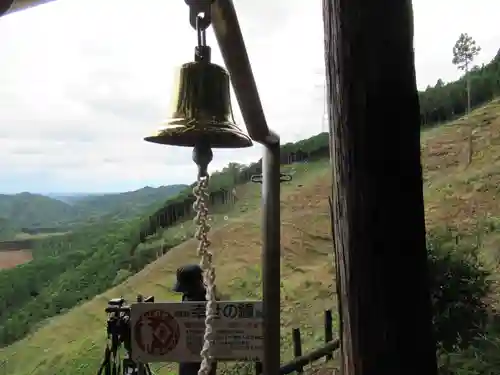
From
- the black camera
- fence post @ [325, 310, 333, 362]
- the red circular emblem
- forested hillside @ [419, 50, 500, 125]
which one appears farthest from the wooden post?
forested hillside @ [419, 50, 500, 125]

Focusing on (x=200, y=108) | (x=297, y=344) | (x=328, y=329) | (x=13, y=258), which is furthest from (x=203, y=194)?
(x=328, y=329)

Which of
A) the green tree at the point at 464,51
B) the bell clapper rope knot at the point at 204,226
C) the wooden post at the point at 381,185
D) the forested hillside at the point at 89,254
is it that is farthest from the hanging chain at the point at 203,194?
the green tree at the point at 464,51

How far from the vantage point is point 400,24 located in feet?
2.78

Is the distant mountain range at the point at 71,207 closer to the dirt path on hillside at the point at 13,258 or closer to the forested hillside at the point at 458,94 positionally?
the dirt path on hillside at the point at 13,258

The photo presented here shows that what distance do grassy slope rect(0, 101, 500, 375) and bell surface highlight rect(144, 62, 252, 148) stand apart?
1.32 m

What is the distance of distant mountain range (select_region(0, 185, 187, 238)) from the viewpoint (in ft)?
6.23

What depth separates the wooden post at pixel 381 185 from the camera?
0.84m

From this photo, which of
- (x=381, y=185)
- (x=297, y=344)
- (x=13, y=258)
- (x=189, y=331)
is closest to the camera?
(x=381, y=185)

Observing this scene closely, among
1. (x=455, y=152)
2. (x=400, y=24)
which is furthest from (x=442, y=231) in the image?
(x=400, y=24)

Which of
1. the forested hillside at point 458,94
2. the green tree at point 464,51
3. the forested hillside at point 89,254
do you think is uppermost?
the green tree at point 464,51

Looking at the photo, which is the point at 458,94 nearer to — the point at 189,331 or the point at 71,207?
the point at 71,207

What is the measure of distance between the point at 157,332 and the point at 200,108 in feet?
2.02

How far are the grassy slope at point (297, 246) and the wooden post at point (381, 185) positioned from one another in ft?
4.49

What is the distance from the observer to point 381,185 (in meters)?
0.85
